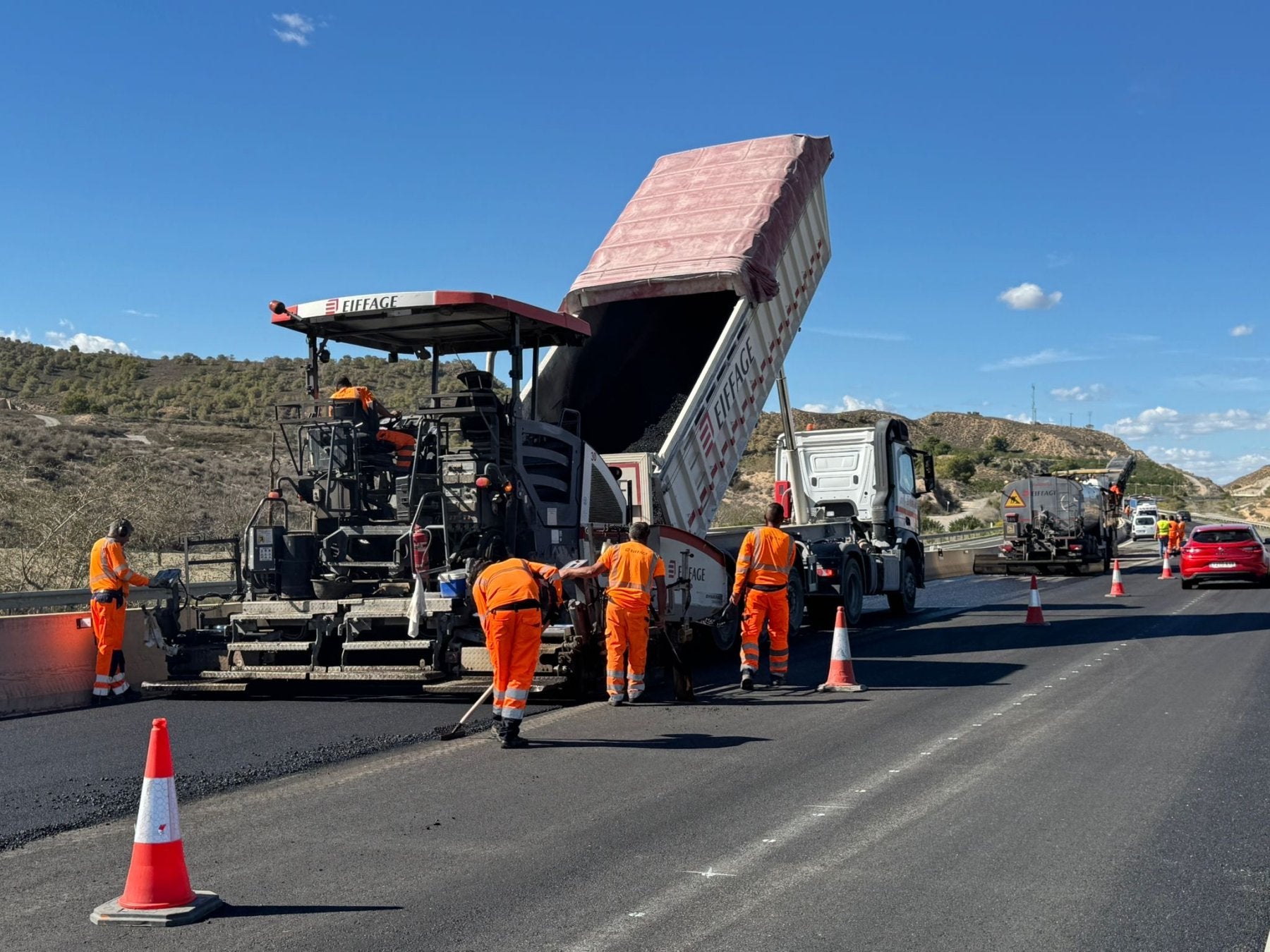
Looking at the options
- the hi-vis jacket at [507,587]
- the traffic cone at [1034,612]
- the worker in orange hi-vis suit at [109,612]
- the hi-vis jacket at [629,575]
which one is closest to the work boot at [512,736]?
the hi-vis jacket at [507,587]

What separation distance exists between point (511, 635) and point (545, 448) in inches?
102

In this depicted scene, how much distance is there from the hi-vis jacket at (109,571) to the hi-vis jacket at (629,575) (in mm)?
4002

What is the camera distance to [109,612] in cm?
1020

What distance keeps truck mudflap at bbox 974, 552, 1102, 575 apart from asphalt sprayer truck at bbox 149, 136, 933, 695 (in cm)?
1564

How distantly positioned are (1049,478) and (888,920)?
86.6 feet

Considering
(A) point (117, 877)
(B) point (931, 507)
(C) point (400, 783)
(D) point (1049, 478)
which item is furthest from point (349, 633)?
(B) point (931, 507)

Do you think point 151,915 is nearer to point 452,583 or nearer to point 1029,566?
point 452,583

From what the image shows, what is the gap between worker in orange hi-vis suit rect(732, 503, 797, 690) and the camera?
10.4 metres

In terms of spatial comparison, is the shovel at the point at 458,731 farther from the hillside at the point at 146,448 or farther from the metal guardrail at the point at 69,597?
the metal guardrail at the point at 69,597

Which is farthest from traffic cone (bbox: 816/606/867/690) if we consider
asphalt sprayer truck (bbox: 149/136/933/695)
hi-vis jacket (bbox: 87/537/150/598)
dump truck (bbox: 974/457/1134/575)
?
dump truck (bbox: 974/457/1134/575)

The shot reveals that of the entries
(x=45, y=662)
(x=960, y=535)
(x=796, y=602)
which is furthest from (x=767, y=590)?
(x=960, y=535)

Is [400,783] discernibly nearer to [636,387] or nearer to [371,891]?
[371,891]

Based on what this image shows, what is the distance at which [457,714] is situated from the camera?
9.02 meters

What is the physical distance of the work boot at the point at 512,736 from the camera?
7586mm
